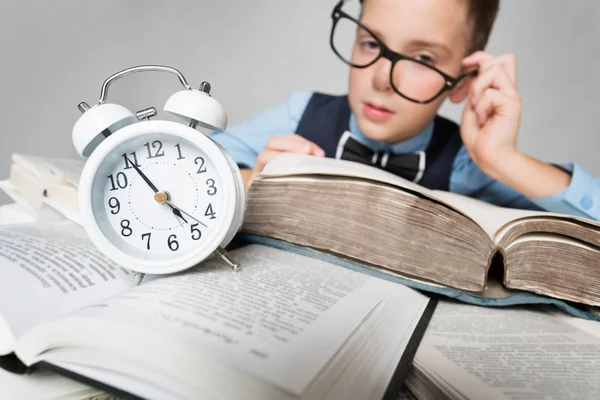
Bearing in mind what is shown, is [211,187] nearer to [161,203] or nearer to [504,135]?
[161,203]

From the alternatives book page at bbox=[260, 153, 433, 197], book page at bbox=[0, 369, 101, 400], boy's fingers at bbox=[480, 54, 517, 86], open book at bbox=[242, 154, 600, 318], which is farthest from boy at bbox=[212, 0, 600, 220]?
book page at bbox=[0, 369, 101, 400]

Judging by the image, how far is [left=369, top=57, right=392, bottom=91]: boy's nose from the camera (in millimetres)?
889

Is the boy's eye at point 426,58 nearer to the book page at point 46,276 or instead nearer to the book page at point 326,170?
the book page at point 326,170

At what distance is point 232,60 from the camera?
1.33 metres

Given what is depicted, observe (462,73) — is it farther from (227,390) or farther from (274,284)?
(227,390)

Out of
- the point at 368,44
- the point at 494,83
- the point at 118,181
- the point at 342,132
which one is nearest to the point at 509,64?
the point at 494,83

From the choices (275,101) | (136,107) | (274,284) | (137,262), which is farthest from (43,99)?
(274,284)

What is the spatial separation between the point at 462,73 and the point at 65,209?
2.71ft

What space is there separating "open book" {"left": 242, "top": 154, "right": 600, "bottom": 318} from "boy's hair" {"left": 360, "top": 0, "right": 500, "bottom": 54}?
509mm

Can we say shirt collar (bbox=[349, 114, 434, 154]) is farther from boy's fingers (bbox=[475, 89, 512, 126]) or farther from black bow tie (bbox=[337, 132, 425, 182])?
boy's fingers (bbox=[475, 89, 512, 126])

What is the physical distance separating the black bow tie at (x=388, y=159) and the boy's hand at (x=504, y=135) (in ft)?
0.68

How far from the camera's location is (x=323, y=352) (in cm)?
33

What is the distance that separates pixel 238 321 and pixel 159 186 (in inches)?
8.3

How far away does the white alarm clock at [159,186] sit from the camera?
1.54 ft
